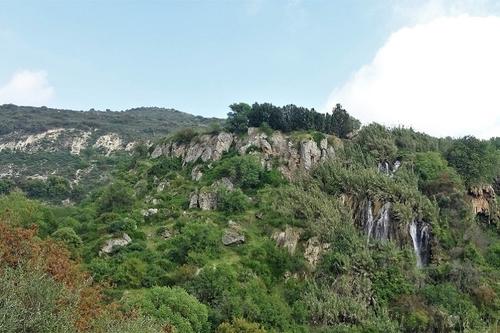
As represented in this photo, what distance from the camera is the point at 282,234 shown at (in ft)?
180

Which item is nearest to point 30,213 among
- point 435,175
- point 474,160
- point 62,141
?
point 435,175

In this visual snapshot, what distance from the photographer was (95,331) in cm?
2406

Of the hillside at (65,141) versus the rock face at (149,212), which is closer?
the rock face at (149,212)

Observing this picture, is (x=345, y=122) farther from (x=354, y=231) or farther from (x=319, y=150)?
(x=354, y=231)

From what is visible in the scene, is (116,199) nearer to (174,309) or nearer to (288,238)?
(288,238)

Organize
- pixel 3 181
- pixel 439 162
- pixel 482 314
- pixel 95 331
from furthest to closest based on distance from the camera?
pixel 3 181, pixel 439 162, pixel 482 314, pixel 95 331

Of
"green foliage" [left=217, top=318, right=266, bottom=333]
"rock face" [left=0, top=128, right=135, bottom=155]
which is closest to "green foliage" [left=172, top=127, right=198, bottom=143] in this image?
"green foliage" [left=217, top=318, right=266, bottom=333]

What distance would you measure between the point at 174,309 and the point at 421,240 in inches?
1250

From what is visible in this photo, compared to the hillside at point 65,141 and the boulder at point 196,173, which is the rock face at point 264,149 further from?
the hillside at point 65,141

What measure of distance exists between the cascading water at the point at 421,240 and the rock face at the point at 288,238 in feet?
44.1

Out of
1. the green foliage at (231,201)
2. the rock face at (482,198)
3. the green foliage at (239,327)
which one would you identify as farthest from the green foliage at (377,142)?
the green foliage at (239,327)

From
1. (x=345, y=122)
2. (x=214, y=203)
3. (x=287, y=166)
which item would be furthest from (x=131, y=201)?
(x=345, y=122)

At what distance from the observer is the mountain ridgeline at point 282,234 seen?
40188 mm

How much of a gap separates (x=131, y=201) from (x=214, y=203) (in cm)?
1123
